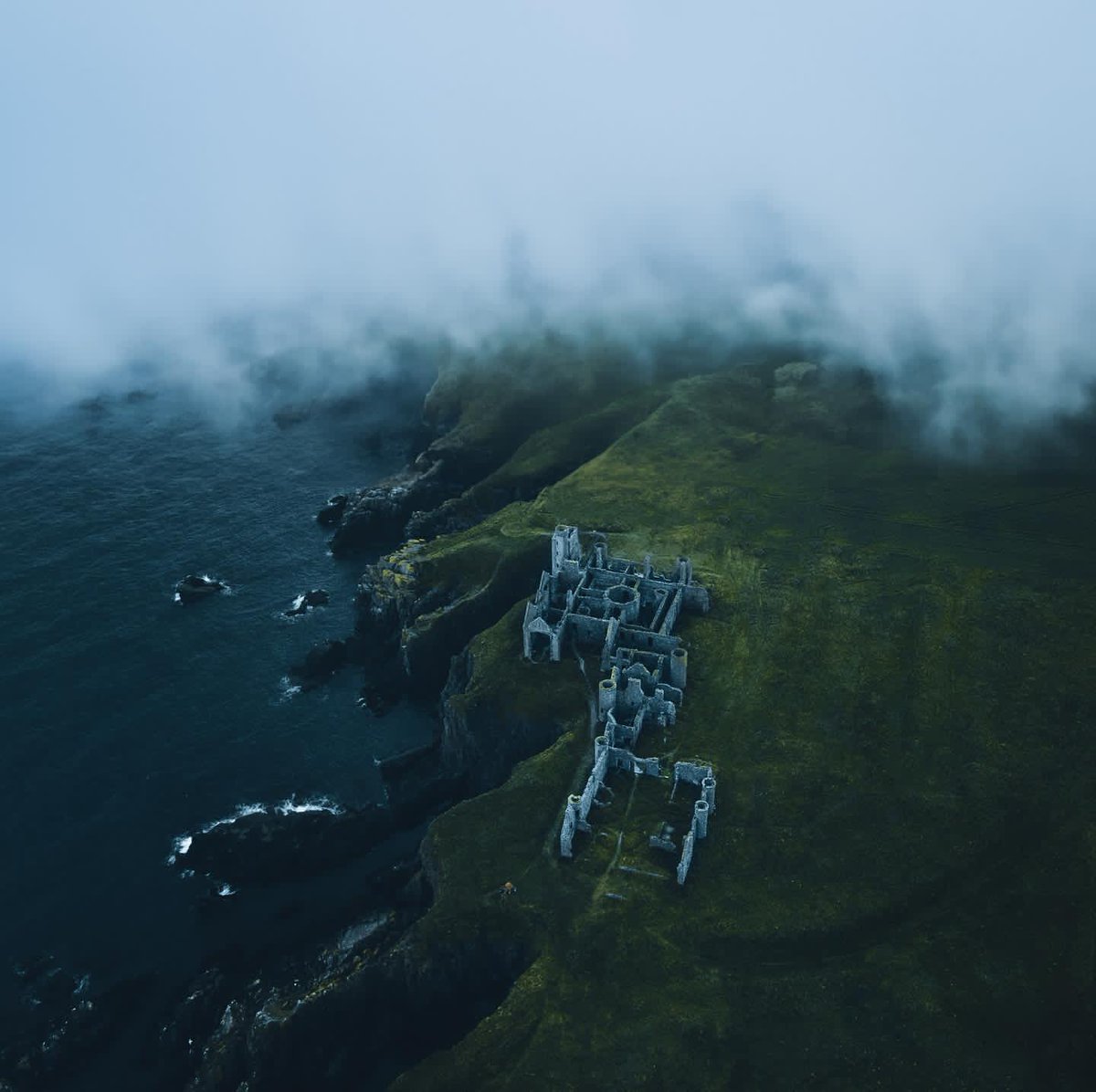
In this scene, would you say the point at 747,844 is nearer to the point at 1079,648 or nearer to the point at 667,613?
the point at 667,613

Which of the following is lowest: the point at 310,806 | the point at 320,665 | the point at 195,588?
the point at 310,806

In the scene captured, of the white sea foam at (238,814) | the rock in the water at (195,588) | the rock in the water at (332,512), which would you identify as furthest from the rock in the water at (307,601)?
the white sea foam at (238,814)

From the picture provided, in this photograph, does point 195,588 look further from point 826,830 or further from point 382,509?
point 826,830

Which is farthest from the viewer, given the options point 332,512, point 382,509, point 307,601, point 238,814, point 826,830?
point 332,512

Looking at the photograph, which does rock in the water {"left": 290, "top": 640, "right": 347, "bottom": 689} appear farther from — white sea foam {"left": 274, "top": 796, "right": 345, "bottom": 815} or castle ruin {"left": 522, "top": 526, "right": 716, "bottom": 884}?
castle ruin {"left": 522, "top": 526, "right": 716, "bottom": 884}

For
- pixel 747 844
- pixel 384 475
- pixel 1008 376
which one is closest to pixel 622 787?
pixel 747 844

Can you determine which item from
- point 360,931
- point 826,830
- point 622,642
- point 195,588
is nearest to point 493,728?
point 622,642

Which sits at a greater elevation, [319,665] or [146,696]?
[146,696]

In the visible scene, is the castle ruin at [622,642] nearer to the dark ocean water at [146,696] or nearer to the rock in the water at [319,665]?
the dark ocean water at [146,696]
